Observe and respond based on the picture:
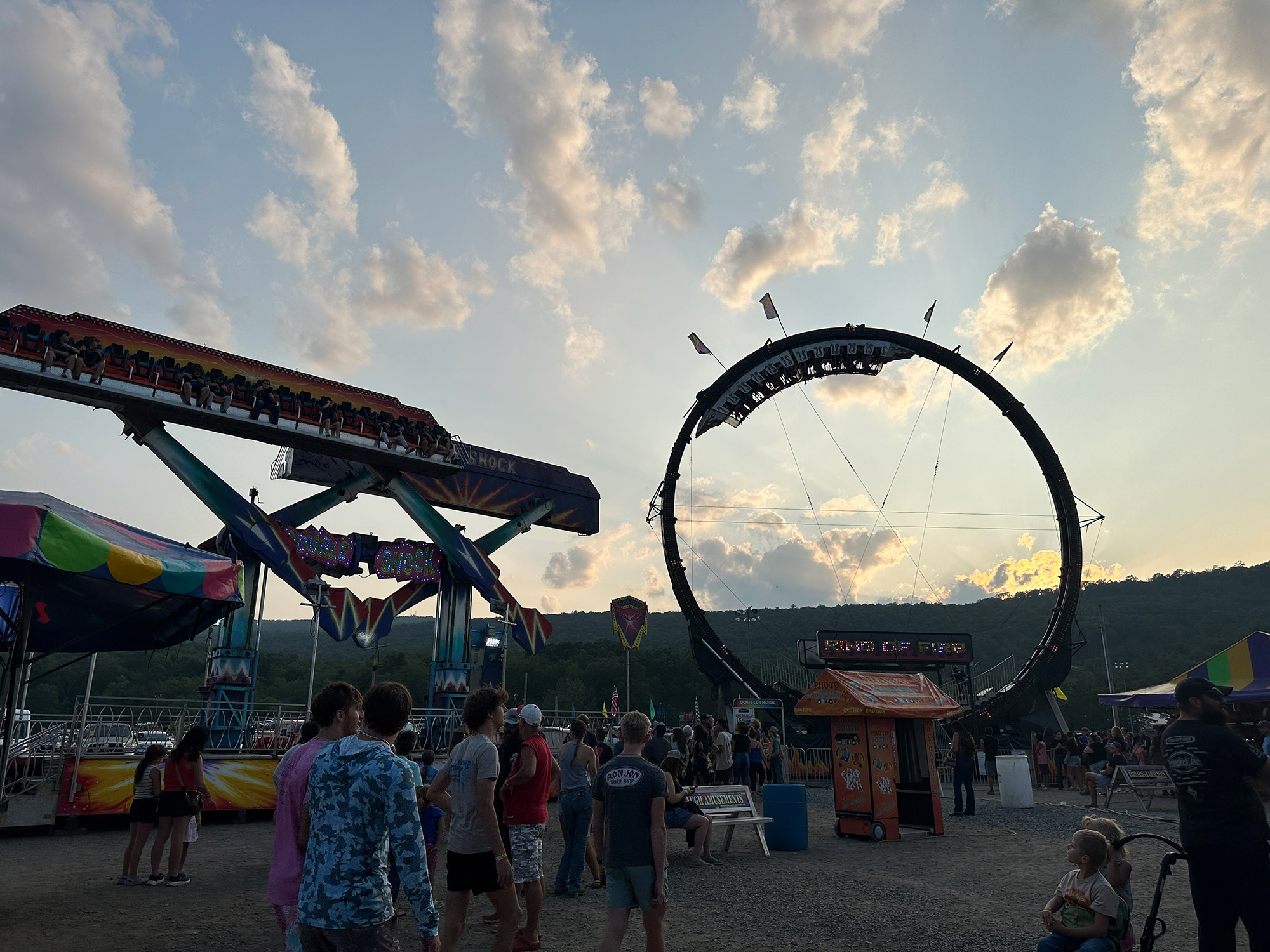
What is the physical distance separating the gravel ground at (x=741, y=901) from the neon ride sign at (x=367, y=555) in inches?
500

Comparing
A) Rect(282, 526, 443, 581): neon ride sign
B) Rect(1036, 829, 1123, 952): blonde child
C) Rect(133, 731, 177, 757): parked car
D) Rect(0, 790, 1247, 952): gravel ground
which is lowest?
Rect(0, 790, 1247, 952): gravel ground

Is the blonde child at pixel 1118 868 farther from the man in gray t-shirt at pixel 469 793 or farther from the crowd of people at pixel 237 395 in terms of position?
the crowd of people at pixel 237 395

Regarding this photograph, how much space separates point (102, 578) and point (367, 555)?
56.1ft

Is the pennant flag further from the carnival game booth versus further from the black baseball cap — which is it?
the black baseball cap

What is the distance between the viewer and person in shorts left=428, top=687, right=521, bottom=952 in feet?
14.8

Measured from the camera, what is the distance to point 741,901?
7660 millimetres

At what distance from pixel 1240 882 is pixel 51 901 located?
391 inches

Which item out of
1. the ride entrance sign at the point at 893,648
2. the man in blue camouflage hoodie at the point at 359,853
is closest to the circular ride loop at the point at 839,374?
the ride entrance sign at the point at 893,648

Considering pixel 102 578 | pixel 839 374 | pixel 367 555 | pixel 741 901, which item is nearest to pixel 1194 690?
pixel 741 901

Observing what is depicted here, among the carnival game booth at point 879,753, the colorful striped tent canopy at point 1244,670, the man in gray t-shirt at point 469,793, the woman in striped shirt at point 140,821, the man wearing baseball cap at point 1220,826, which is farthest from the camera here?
the colorful striped tent canopy at point 1244,670

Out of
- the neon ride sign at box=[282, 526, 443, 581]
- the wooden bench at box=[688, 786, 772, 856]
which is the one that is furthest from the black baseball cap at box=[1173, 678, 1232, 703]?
the neon ride sign at box=[282, 526, 443, 581]

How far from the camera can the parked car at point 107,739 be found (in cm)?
1512

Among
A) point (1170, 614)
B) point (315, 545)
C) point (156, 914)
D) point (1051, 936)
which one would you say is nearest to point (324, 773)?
point (1051, 936)

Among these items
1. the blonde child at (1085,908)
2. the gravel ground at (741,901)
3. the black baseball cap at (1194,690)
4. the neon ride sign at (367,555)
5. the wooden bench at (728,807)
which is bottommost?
the gravel ground at (741,901)
